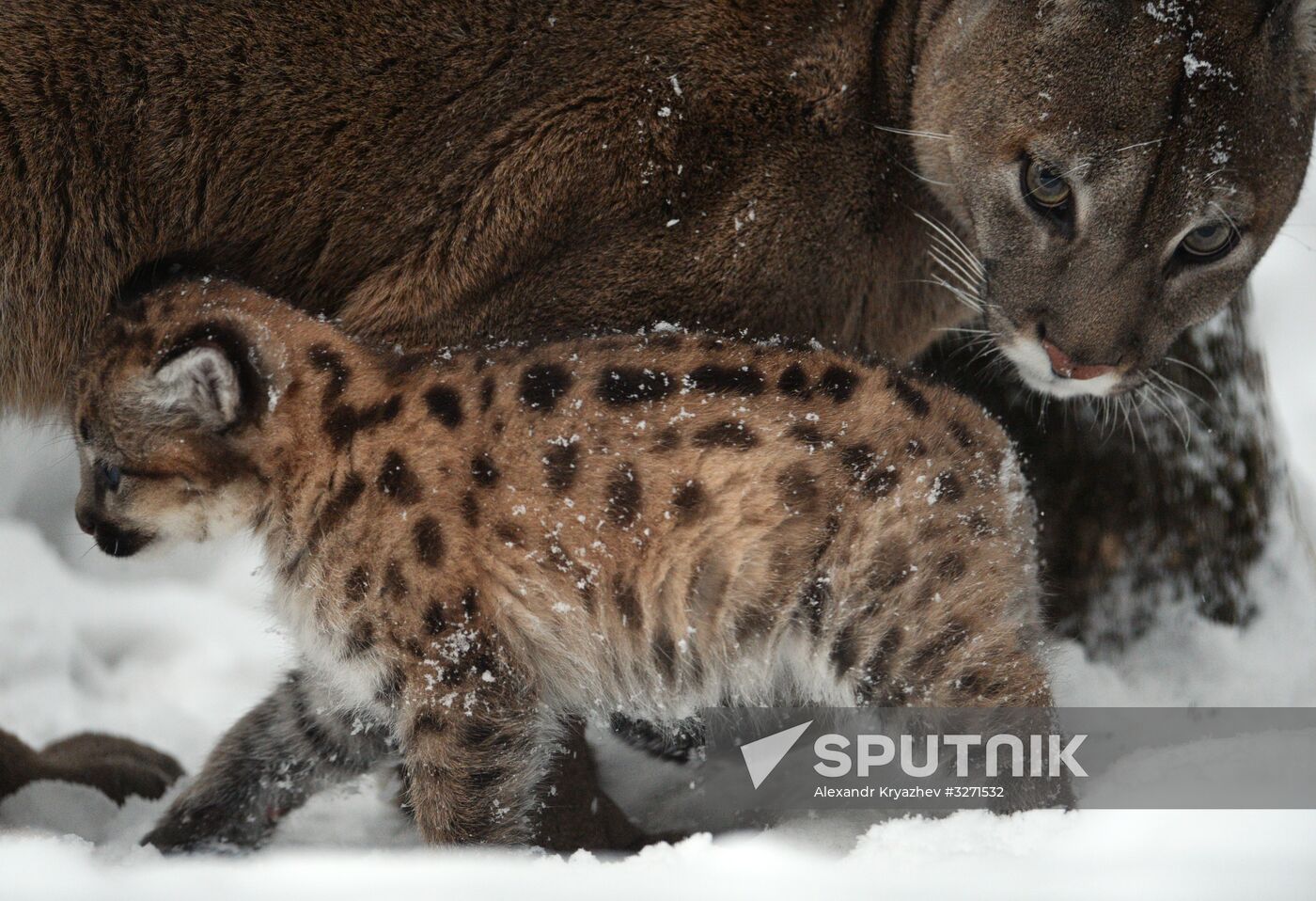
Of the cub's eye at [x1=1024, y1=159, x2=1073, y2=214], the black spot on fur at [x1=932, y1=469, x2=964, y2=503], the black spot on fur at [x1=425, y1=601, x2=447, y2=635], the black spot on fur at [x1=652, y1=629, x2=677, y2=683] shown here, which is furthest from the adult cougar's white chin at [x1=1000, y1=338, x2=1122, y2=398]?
the black spot on fur at [x1=425, y1=601, x2=447, y2=635]

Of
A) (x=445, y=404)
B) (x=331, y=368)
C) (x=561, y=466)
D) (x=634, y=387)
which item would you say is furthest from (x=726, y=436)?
(x=331, y=368)

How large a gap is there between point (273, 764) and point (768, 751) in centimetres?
160

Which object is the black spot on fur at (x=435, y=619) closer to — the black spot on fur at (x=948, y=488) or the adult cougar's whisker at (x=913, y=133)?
the black spot on fur at (x=948, y=488)

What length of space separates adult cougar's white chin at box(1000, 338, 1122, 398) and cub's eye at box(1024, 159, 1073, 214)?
0.41 metres

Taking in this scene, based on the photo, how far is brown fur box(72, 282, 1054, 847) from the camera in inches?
155

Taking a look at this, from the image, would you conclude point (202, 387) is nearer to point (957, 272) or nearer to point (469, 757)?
point (469, 757)

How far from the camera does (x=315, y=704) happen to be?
15.2 feet

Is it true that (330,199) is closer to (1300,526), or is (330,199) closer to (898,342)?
(898,342)

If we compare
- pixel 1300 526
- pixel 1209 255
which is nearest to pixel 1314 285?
pixel 1300 526

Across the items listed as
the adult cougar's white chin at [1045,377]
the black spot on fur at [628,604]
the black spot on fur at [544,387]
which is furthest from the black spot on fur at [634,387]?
the adult cougar's white chin at [1045,377]

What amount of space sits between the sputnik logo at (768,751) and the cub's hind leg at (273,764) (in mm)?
1175

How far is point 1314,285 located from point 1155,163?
2975 mm

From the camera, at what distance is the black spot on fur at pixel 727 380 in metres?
4.07

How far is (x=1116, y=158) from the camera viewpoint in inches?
163
